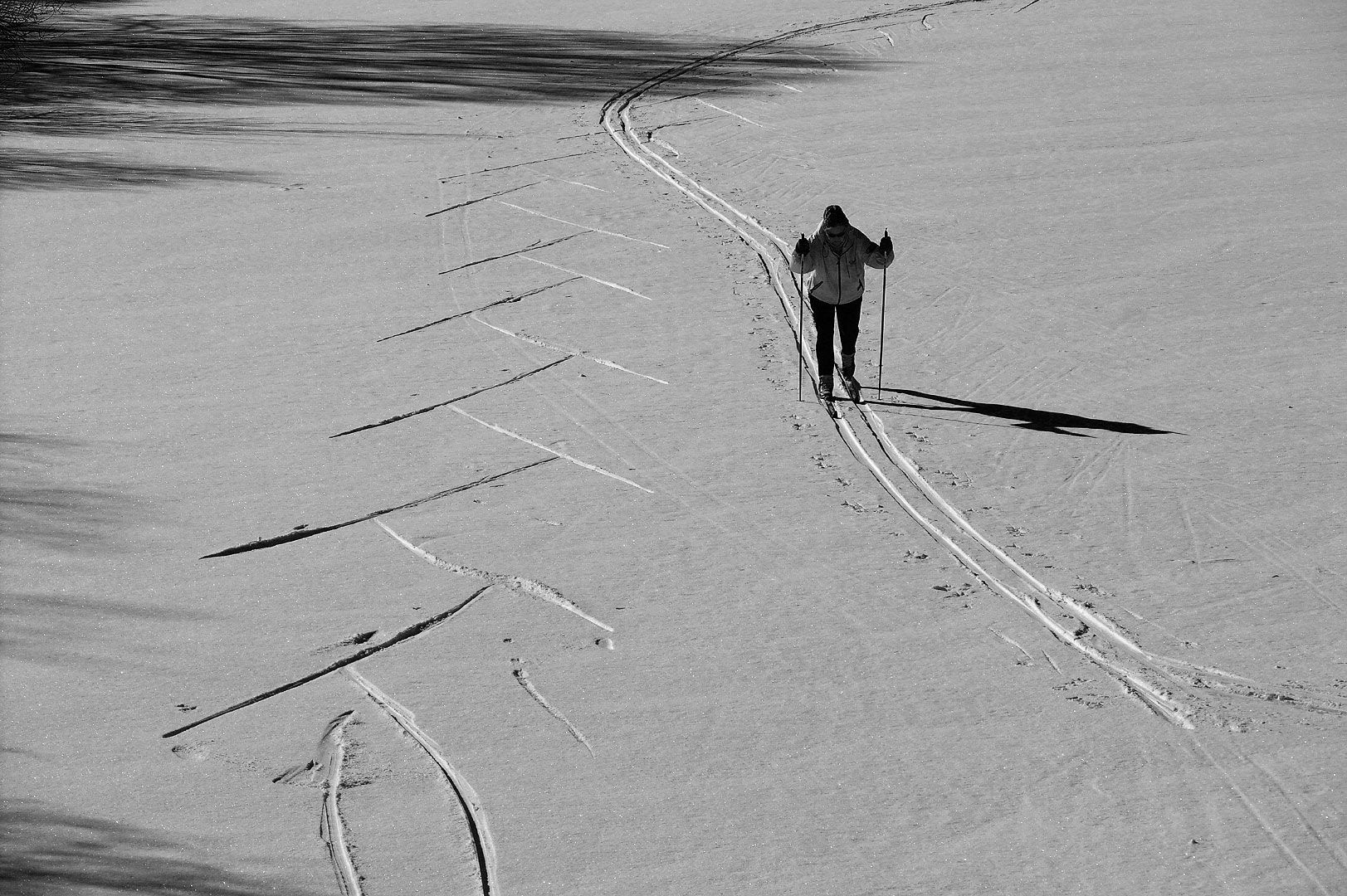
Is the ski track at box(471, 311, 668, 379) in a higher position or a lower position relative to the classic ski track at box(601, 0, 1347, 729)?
higher

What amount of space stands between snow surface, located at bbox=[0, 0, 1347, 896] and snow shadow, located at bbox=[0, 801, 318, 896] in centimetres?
2

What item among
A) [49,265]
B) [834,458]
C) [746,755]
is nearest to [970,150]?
[834,458]

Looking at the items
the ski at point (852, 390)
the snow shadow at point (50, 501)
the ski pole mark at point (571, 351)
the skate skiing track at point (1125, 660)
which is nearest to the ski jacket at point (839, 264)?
the ski at point (852, 390)

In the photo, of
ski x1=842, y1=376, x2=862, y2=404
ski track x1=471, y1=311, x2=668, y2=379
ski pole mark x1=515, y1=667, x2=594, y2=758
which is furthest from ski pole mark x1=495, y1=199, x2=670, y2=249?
ski pole mark x1=515, y1=667, x2=594, y2=758

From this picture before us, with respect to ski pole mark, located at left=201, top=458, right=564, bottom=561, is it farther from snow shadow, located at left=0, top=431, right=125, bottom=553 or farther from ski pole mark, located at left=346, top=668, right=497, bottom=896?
ski pole mark, located at left=346, top=668, right=497, bottom=896

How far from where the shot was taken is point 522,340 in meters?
10.6

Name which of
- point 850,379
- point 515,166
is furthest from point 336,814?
point 515,166

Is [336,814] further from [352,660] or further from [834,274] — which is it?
[834,274]

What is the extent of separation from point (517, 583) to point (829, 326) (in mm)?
3420

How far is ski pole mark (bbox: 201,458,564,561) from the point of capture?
7438mm

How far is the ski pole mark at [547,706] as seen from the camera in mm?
5797

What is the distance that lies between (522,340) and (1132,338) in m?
4.60

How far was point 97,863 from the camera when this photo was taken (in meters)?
4.98

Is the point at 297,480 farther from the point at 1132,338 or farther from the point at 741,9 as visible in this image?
the point at 741,9
